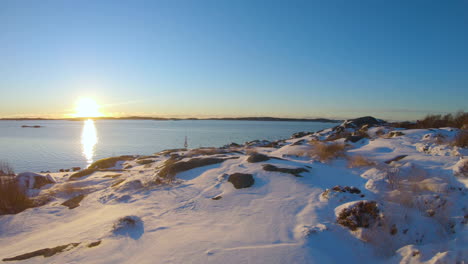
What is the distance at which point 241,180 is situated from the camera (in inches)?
259

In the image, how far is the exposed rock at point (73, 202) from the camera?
262 inches

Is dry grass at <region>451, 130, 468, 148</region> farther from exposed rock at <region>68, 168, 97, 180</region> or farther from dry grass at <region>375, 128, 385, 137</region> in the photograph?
exposed rock at <region>68, 168, 97, 180</region>

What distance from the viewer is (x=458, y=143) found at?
8.98 m

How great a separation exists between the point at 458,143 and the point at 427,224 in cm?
778

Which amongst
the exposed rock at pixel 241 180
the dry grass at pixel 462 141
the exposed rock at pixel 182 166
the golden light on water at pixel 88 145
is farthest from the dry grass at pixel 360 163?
the golden light on water at pixel 88 145

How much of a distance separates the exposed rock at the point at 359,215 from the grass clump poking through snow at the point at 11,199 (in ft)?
26.0

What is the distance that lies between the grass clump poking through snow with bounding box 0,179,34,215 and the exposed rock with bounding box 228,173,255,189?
225 inches

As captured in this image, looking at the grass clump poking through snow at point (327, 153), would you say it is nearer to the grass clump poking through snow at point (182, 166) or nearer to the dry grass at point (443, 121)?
the grass clump poking through snow at point (182, 166)

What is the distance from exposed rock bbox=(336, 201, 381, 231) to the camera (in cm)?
375

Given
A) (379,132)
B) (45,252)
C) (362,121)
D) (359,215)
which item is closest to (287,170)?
(359,215)

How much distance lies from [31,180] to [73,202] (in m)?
3.82

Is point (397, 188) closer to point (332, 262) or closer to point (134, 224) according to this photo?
point (332, 262)

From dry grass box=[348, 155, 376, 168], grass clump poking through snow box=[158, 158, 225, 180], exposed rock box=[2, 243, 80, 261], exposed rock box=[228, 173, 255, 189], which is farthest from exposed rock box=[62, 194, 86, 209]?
dry grass box=[348, 155, 376, 168]

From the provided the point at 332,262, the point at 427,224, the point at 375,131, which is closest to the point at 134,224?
the point at 332,262
